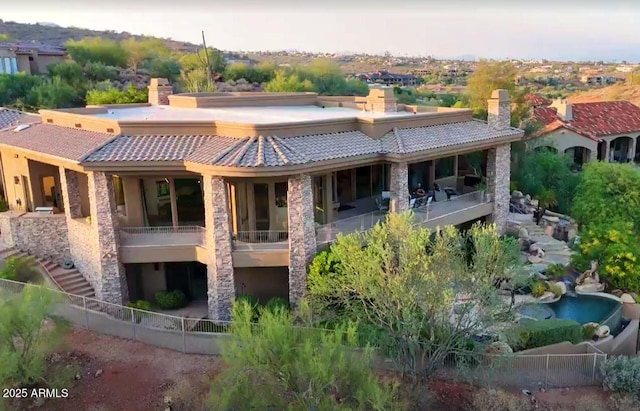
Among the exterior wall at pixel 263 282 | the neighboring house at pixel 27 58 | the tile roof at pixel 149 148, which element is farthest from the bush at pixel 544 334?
the neighboring house at pixel 27 58

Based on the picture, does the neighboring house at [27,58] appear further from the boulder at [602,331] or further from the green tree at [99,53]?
the boulder at [602,331]

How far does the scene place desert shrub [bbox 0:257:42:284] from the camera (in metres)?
21.4

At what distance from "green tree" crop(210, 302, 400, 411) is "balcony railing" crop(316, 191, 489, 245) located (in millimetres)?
7439

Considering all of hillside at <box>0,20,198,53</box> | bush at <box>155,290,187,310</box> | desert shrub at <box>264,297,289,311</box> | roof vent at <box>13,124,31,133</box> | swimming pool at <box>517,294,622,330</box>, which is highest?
hillside at <box>0,20,198,53</box>

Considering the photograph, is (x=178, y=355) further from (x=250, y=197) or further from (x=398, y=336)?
(x=398, y=336)

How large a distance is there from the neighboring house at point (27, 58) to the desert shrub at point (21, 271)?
45.4m

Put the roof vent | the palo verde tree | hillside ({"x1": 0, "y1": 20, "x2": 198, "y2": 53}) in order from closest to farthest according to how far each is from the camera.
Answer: the palo verde tree
the roof vent
hillside ({"x1": 0, "y1": 20, "x2": 198, "y2": 53})

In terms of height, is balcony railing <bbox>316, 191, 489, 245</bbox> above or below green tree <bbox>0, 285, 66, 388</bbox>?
above

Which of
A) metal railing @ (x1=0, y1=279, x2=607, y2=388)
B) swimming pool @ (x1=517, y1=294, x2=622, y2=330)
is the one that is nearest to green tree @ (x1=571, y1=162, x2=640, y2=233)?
swimming pool @ (x1=517, y1=294, x2=622, y2=330)

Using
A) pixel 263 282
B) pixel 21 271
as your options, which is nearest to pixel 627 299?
pixel 263 282

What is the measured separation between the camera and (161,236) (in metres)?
21.3

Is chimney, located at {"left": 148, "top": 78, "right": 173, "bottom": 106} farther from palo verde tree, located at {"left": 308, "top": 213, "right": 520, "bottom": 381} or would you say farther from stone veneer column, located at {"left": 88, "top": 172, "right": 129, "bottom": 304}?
palo verde tree, located at {"left": 308, "top": 213, "right": 520, "bottom": 381}

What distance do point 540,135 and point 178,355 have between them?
3390 centimetres

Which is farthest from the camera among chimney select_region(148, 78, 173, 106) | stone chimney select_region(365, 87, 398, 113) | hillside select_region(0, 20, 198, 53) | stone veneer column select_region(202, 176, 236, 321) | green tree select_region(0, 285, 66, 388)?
hillside select_region(0, 20, 198, 53)
